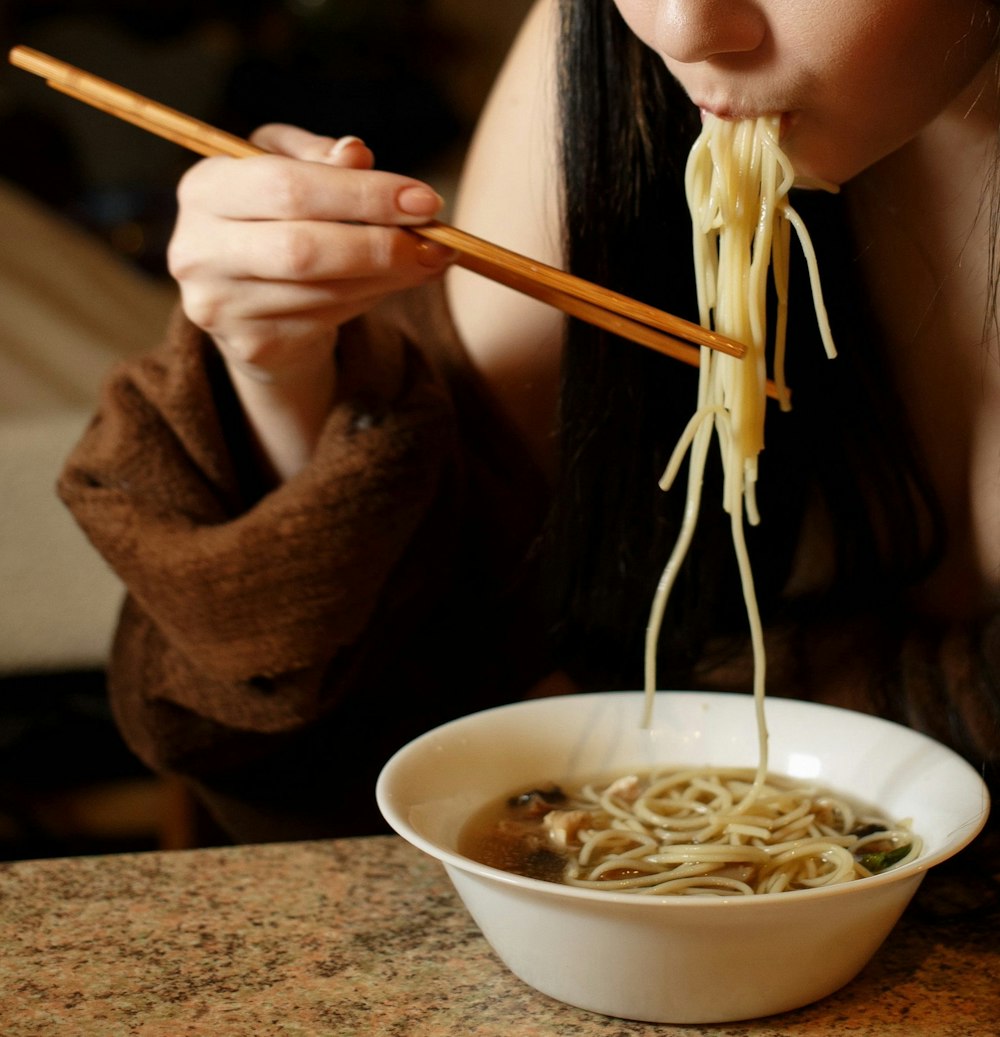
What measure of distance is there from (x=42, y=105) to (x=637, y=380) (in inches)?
156

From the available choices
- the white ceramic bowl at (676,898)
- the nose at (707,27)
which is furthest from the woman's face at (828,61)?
the white ceramic bowl at (676,898)

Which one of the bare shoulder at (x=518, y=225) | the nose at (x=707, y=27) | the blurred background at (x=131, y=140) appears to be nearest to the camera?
the nose at (x=707, y=27)

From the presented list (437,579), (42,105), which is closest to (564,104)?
(437,579)

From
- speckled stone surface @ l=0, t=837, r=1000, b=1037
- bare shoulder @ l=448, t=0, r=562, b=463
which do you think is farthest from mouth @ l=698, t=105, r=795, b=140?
speckled stone surface @ l=0, t=837, r=1000, b=1037

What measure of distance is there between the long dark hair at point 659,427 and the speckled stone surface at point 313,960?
0.37 meters

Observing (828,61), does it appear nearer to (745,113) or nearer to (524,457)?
(745,113)

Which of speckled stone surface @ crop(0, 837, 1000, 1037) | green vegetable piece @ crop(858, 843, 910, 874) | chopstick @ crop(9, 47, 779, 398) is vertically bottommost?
speckled stone surface @ crop(0, 837, 1000, 1037)

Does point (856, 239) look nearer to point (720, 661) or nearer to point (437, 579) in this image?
point (720, 661)

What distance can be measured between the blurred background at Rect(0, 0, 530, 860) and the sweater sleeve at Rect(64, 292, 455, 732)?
1343 millimetres

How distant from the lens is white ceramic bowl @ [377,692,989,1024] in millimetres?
632

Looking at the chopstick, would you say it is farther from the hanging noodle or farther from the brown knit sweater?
the brown knit sweater

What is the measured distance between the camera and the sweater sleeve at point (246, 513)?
3.63ft

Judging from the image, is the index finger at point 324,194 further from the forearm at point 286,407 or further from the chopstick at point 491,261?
the forearm at point 286,407

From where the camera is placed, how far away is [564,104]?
107 centimetres
